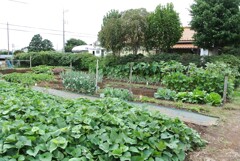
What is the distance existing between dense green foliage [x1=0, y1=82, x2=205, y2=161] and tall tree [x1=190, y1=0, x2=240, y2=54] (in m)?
8.89

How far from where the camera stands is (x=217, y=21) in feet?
35.2

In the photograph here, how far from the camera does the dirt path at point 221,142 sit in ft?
9.82

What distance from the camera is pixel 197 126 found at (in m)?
4.23

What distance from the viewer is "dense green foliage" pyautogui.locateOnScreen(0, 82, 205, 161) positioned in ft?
6.46

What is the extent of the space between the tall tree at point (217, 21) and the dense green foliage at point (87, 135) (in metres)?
8.89

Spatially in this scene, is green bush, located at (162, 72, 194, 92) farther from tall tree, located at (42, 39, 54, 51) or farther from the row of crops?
tall tree, located at (42, 39, 54, 51)

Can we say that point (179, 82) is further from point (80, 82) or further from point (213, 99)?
point (80, 82)

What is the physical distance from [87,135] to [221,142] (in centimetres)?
229

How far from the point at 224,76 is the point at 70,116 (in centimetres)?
575

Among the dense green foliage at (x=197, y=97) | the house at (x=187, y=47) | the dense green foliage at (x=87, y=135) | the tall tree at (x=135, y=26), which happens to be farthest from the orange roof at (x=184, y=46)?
the dense green foliage at (x=87, y=135)

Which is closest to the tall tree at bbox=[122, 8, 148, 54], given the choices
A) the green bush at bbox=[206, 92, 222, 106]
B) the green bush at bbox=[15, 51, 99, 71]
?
the green bush at bbox=[15, 51, 99, 71]

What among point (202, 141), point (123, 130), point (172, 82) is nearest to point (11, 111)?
point (123, 130)

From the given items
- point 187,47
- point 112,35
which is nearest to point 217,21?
point 187,47

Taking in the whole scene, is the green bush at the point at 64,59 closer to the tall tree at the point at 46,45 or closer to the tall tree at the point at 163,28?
the tall tree at the point at 163,28
